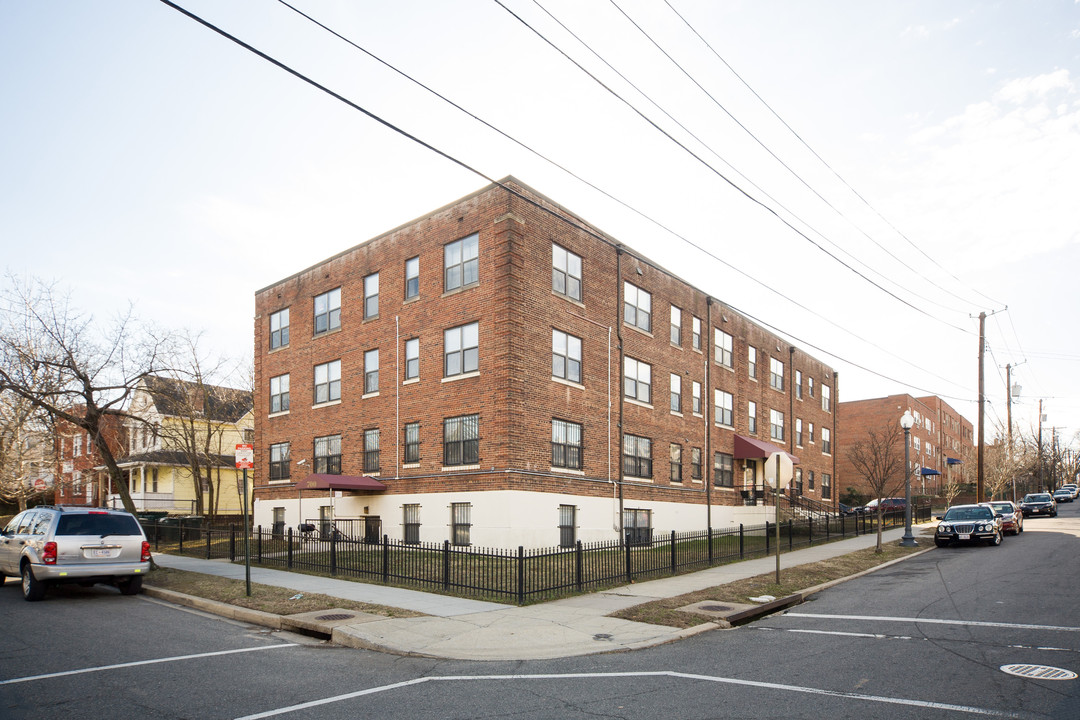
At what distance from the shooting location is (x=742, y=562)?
21453 millimetres

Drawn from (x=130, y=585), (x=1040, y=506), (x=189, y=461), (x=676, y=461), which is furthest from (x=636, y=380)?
(x=1040, y=506)

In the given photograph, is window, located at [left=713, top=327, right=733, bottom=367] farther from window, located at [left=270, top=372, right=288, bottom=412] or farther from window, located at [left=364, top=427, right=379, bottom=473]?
window, located at [left=270, top=372, right=288, bottom=412]

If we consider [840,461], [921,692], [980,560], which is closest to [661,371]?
[980,560]

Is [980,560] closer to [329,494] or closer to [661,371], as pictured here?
[661,371]

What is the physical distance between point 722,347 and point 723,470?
584 cm

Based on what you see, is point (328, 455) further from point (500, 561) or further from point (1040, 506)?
point (1040, 506)

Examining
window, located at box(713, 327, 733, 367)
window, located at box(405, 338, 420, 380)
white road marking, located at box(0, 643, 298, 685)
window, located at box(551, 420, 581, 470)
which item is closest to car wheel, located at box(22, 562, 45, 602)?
white road marking, located at box(0, 643, 298, 685)

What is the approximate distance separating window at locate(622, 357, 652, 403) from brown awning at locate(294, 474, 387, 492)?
9.66 metres

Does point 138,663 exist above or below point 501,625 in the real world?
above

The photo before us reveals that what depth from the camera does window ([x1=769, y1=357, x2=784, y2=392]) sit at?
137 feet

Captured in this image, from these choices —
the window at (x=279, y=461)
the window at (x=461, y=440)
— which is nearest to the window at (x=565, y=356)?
the window at (x=461, y=440)

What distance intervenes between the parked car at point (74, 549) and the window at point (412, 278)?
13.1 m

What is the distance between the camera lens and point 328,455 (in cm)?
3050

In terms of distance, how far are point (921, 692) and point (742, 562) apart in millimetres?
14081
